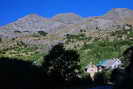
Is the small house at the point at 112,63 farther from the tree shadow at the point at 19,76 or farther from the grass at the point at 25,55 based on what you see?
the tree shadow at the point at 19,76

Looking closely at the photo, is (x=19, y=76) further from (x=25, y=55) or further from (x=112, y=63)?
(x=25, y=55)

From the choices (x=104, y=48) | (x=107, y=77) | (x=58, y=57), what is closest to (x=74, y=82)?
(x=58, y=57)

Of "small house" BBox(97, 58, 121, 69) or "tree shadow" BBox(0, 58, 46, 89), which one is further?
"small house" BBox(97, 58, 121, 69)

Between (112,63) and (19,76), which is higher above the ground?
(112,63)

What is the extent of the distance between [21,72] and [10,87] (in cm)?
329

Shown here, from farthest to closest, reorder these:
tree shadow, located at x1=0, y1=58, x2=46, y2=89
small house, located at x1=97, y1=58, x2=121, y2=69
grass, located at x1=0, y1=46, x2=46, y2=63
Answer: grass, located at x1=0, y1=46, x2=46, y2=63
small house, located at x1=97, y1=58, x2=121, y2=69
tree shadow, located at x1=0, y1=58, x2=46, y2=89

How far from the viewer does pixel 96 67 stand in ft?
354

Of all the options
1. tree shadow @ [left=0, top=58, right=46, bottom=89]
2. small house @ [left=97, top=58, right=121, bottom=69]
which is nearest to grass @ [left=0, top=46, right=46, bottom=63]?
small house @ [left=97, top=58, right=121, bottom=69]

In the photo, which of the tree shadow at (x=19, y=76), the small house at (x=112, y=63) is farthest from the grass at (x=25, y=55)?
the tree shadow at (x=19, y=76)

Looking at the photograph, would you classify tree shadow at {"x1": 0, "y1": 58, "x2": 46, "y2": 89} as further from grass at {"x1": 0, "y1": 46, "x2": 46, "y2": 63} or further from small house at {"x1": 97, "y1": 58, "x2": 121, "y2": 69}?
grass at {"x1": 0, "y1": 46, "x2": 46, "y2": 63}

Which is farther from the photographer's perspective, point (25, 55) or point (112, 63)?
point (25, 55)

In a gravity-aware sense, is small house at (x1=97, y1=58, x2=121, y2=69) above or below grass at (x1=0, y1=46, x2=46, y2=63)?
below

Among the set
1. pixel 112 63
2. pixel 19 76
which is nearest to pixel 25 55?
pixel 112 63

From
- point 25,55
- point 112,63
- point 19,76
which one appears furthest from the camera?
point 25,55
